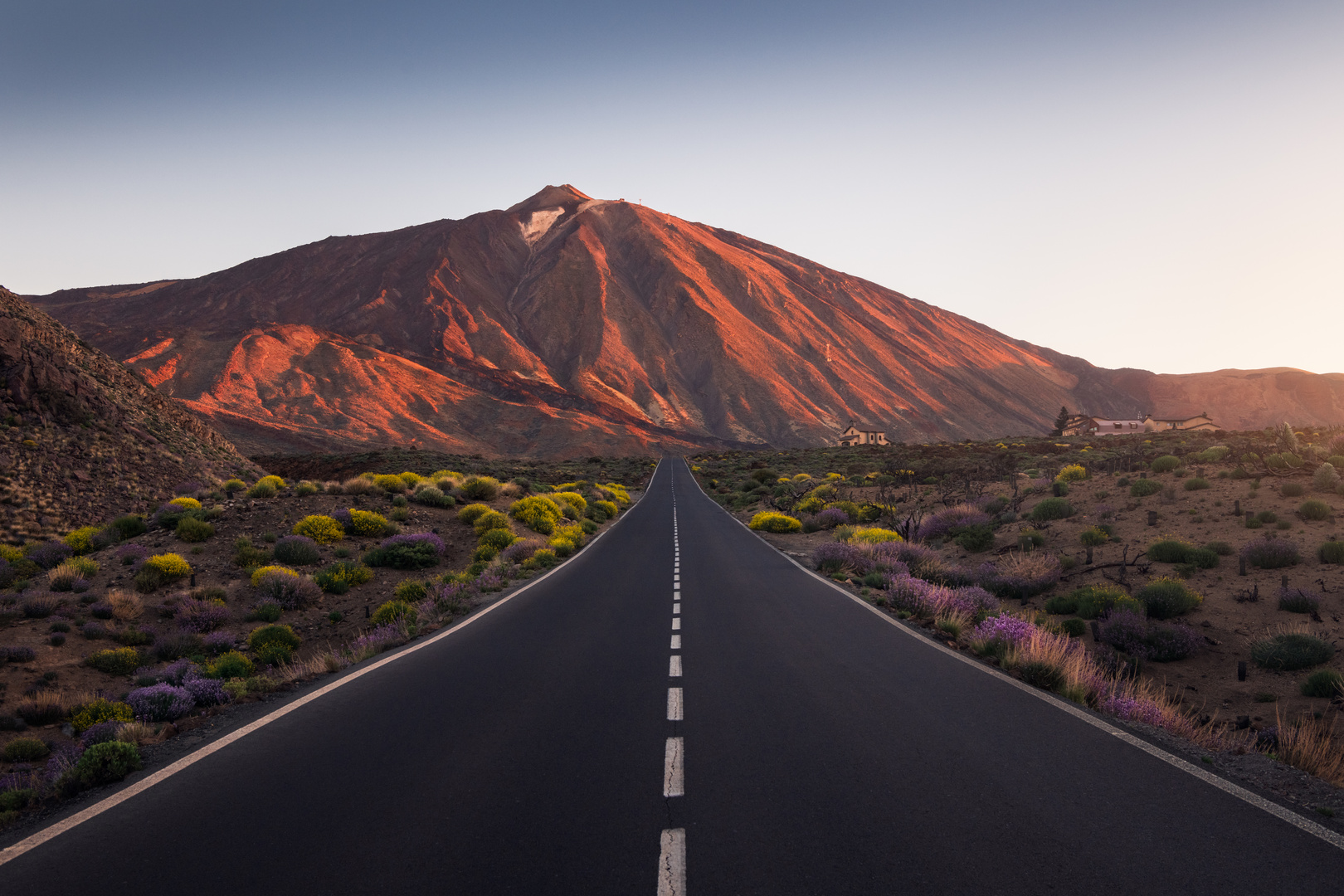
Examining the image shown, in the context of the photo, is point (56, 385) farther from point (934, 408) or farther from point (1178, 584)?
point (934, 408)

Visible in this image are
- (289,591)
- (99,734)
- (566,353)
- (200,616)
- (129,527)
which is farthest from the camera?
(566,353)

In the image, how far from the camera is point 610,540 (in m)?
23.3

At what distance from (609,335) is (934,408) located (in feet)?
241

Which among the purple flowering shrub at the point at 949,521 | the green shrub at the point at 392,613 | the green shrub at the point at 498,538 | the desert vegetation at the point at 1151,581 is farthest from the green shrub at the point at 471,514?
the purple flowering shrub at the point at 949,521

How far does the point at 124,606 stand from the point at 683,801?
13358 millimetres

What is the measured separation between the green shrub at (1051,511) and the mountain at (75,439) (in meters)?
30.0

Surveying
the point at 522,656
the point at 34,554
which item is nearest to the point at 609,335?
the point at 34,554

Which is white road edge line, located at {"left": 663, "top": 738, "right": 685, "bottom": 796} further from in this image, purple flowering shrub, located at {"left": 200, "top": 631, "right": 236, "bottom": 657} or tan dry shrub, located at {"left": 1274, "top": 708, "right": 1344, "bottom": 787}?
purple flowering shrub, located at {"left": 200, "top": 631, "right": 236, "bottom": 657}

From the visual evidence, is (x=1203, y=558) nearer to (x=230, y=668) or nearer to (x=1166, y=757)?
(x=1166, y=757)

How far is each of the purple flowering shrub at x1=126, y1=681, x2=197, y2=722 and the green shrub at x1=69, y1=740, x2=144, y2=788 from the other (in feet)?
6.68

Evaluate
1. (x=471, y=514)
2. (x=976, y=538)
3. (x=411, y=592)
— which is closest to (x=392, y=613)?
(x=411, y=592)

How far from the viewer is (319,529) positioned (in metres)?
18.2

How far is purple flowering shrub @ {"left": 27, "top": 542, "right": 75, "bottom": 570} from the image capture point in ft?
54.3

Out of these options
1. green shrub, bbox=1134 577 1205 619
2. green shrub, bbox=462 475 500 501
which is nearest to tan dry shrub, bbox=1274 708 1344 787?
green shrub, bbox=1134 577 1205 619
